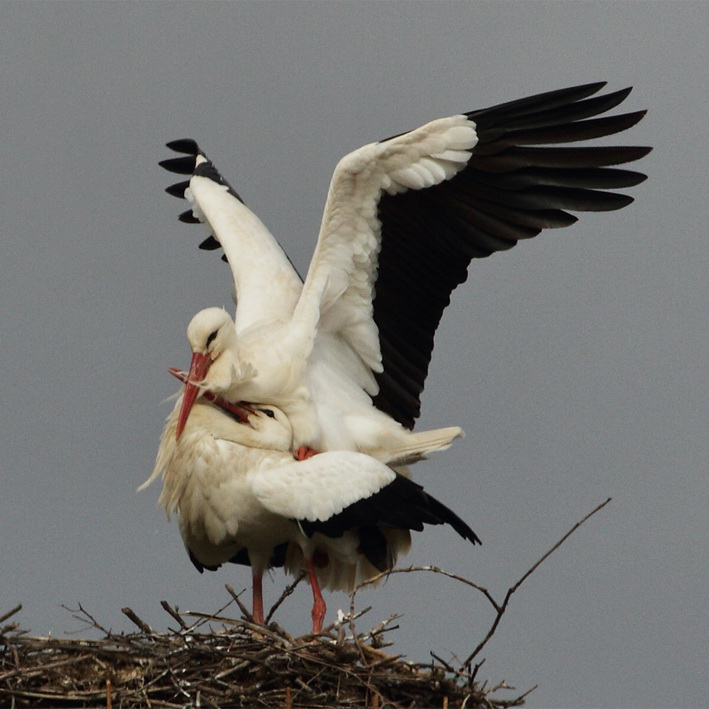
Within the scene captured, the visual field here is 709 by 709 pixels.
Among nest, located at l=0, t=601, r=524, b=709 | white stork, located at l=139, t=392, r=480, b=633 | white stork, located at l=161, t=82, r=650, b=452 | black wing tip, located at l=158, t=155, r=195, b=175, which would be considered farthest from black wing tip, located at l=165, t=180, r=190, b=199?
nest, located at l=0, t=601, r=524, b=709

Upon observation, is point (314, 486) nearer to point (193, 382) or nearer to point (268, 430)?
point (268, 430)

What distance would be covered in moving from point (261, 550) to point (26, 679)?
5.69 ft

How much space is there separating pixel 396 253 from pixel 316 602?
6.04ft

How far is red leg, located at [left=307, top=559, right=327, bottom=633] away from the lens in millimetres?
9234

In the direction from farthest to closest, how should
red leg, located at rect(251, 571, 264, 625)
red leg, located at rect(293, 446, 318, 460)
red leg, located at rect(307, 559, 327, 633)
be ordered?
red leg, located at rect(251, 571, 264, 625), red leg, located at rect(307, 559, 327, 633), red leg, located at rect(293, 446, 318, 460)

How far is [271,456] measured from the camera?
896 centimetres

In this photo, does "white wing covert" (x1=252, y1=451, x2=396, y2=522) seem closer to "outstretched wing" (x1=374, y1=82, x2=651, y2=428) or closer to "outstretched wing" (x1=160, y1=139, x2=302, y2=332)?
"outstretched wing" (x1=374, y1=82, x2=651, y2=428)

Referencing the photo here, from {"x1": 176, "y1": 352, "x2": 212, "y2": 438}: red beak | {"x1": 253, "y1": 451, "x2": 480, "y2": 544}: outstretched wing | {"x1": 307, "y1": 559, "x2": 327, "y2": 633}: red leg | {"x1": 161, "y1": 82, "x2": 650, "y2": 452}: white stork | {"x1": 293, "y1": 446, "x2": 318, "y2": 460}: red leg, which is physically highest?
{"x1": 161, "y1": 82, "x2": 650, "y2": 452}: white stork

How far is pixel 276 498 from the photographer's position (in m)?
8.73

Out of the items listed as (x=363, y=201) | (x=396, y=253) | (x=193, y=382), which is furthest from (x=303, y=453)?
(x=363, y=201)

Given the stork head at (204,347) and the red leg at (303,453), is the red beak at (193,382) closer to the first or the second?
the stork head at (204,347)

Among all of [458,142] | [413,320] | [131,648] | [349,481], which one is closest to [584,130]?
[458,142]

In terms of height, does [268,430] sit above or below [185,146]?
below

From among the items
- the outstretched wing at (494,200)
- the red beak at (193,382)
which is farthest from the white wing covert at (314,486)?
the outstretched wing at (494,200)
